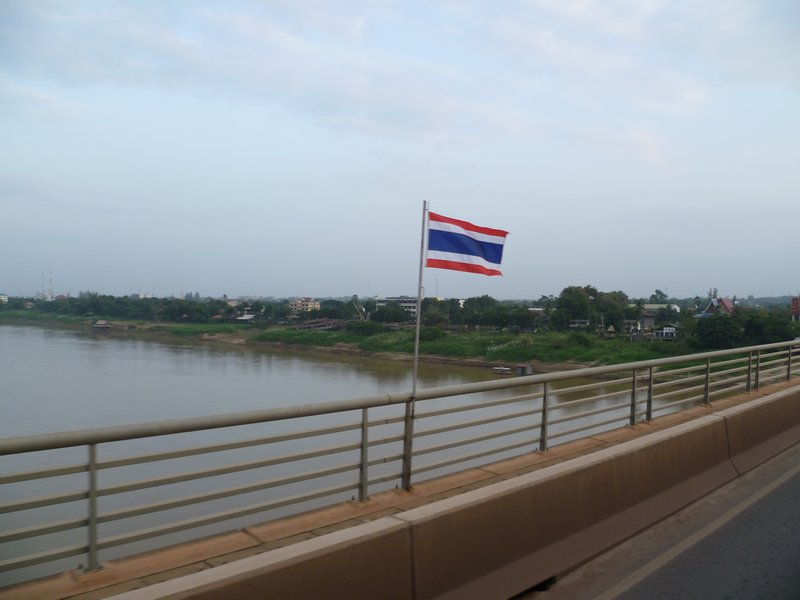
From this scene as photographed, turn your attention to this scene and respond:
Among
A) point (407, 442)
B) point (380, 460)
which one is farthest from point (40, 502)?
point (407, 442)

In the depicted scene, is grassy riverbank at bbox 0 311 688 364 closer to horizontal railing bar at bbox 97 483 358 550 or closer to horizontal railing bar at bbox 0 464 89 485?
horizontal railing bar at bbox 97 483 358 550

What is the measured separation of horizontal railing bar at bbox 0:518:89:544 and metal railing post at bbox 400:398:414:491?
7.26 ft

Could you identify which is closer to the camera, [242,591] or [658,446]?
[242,591]

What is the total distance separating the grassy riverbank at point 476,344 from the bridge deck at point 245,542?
1761 inches

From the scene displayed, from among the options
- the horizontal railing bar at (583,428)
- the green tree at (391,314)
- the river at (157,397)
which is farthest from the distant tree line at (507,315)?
the horizontal railing bar at (583,428)

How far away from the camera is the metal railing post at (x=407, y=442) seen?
4711 mm

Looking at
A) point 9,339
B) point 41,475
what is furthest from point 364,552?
point 9,339

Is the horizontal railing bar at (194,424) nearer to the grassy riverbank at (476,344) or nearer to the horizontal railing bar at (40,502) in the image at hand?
the horizontal railing bar at (40,502)

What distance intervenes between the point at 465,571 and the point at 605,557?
161 cm

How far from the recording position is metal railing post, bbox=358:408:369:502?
427cm

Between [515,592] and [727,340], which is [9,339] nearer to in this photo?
[727,340]

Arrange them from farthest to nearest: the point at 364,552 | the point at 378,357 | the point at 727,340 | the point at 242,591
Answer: the point at 378,357 < the point at 727,340 < the point at 364,552 < the point at 242,591

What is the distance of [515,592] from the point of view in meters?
4.21

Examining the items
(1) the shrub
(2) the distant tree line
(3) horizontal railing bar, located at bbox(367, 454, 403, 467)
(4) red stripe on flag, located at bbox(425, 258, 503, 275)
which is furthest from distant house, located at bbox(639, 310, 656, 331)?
(3) horizontal railing bar, located at bbox(367, 454, 403, 467)
